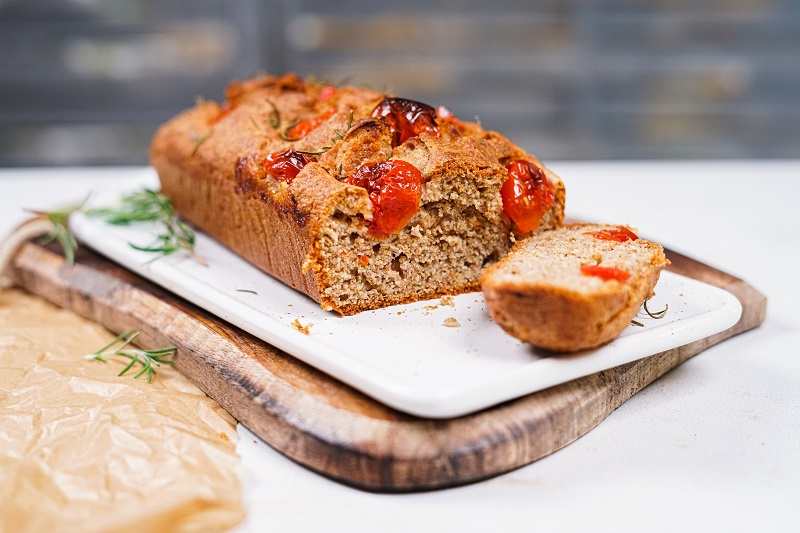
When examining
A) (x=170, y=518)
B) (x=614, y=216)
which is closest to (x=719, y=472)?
(x=170, y=518)

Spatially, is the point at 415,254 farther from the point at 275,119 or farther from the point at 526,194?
the point at 275,119

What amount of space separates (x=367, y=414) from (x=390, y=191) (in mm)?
1020

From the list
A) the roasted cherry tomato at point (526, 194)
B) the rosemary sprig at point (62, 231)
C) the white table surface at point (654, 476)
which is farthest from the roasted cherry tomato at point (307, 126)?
the white table surface at point (654, 476)

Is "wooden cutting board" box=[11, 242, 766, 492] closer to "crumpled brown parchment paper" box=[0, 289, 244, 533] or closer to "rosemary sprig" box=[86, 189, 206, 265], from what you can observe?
"crumpled brown parchment paper" box=[0, 289, 244, 533]

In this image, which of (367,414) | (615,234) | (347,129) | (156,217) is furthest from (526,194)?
(156,217)

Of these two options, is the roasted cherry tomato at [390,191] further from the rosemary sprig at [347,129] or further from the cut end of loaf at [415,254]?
the rosemary sprig at [347,129]

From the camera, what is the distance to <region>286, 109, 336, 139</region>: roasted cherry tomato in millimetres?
3928

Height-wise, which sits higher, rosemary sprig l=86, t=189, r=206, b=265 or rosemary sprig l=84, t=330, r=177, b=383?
rosemary sprig l=86, t=189, r=206, b=265

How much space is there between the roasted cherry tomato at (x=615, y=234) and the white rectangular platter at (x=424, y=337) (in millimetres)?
278

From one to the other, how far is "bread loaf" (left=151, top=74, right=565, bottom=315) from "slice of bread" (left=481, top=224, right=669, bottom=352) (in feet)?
1.56

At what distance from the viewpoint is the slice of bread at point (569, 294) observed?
279 centimetres

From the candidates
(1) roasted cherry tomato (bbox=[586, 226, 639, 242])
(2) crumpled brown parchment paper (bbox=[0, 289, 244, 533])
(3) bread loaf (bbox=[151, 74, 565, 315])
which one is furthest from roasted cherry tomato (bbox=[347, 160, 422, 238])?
(2) crumpled brown parchment paper (bbox=[0, 289, 244, 533])

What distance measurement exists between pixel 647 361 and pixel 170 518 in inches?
72.2

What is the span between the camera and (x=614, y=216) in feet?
18.2
